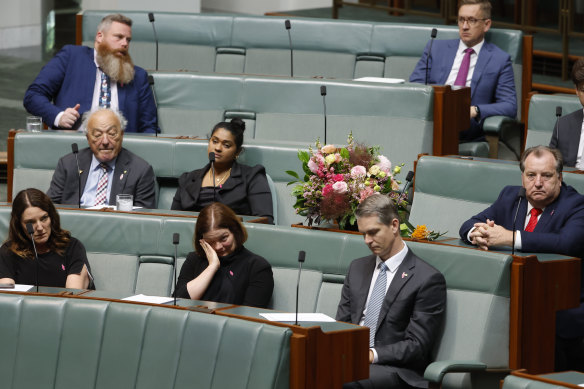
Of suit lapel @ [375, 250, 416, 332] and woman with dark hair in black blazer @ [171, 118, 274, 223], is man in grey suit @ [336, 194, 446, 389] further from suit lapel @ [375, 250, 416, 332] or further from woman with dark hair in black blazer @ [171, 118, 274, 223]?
woman with dark hair in black blazer @ [171, 118, 274, 223]

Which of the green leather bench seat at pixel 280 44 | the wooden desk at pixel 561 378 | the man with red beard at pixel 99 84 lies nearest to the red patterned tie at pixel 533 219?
the wooden desk at pixel 561 378

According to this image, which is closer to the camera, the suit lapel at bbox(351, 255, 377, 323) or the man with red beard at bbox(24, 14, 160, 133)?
the suit lapel at bbox(351, 255, 377, 323)

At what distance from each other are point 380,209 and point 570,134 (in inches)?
55.4

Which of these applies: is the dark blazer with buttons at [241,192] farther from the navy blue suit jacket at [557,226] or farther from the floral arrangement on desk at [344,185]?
the navy blue suit jacket at [557,226]

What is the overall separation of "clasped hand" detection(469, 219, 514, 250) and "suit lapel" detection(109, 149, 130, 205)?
146 cm

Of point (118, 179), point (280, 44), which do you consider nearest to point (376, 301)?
point (118, 179)

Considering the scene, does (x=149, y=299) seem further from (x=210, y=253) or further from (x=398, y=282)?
(x=398, y=282)

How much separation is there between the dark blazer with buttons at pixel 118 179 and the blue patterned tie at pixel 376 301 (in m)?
1.29

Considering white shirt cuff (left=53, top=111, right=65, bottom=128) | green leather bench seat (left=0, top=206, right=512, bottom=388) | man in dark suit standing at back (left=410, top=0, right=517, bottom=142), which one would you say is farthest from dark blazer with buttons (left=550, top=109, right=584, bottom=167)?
white shirt cuff (left=53, top=111, right=65, bottom=128)

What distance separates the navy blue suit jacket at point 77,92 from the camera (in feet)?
15.1

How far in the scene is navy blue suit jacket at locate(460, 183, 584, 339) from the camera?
3.09m

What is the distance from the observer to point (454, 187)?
3.71m

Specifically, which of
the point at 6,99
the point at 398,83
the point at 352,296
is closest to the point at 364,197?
the point at 352,296

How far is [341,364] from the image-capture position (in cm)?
256
